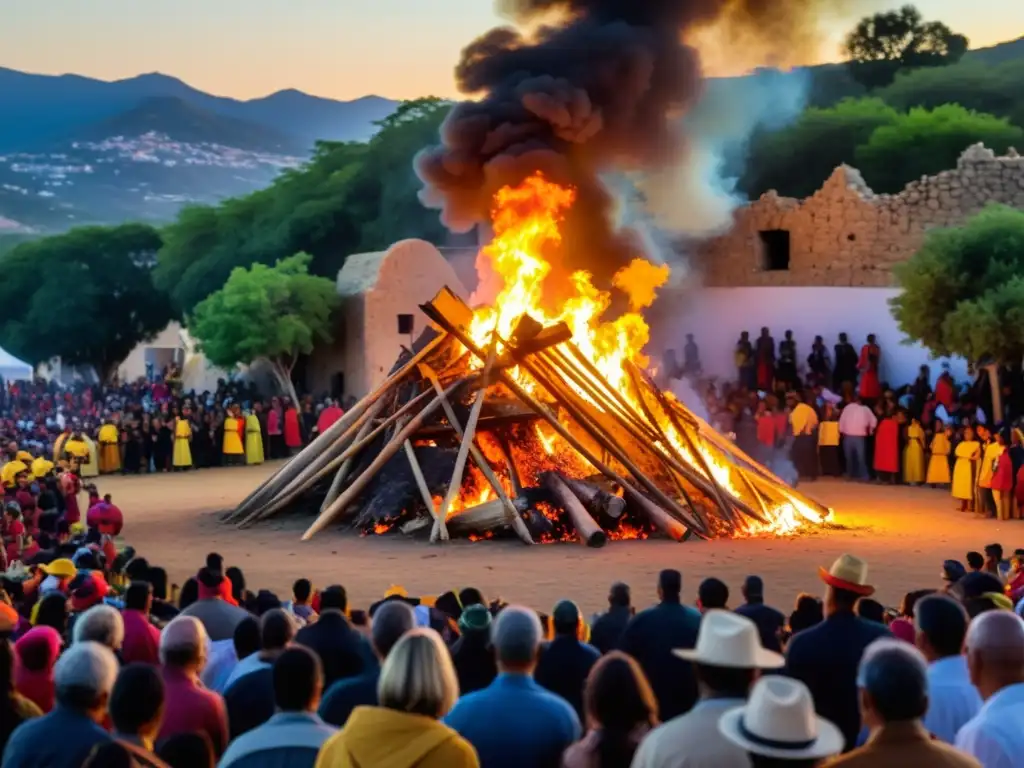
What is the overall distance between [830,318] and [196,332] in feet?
45.5

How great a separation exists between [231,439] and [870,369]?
1133cm

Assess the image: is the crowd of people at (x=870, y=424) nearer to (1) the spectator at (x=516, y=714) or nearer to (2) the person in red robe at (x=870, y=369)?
(2) the person in red robe at (x=870, y=369)

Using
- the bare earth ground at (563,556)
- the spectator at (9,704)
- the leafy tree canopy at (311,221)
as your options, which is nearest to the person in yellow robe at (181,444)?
the bare earth ground at (563,556)

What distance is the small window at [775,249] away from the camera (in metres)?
29.7

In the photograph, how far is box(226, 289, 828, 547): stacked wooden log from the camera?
1681 centimetres

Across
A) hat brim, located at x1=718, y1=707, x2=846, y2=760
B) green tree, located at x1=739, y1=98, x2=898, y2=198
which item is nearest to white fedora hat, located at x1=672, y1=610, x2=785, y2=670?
hat brim, located at x1=718, y1=707, x2=846, y2=760

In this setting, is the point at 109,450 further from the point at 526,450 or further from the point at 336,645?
the point at 336,645

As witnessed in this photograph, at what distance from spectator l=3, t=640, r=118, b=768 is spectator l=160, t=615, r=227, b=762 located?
54 centimetres

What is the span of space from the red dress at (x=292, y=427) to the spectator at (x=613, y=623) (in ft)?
64.1

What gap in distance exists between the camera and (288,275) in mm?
32562

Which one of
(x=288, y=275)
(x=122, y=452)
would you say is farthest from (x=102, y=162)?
(x=122, y=452)

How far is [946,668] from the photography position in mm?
5621

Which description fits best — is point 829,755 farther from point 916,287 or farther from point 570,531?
point 916,287

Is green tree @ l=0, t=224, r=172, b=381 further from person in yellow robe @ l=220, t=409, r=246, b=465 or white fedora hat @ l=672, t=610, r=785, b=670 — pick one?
white fedora hat @ l=672, t=610, r=785, b=670
